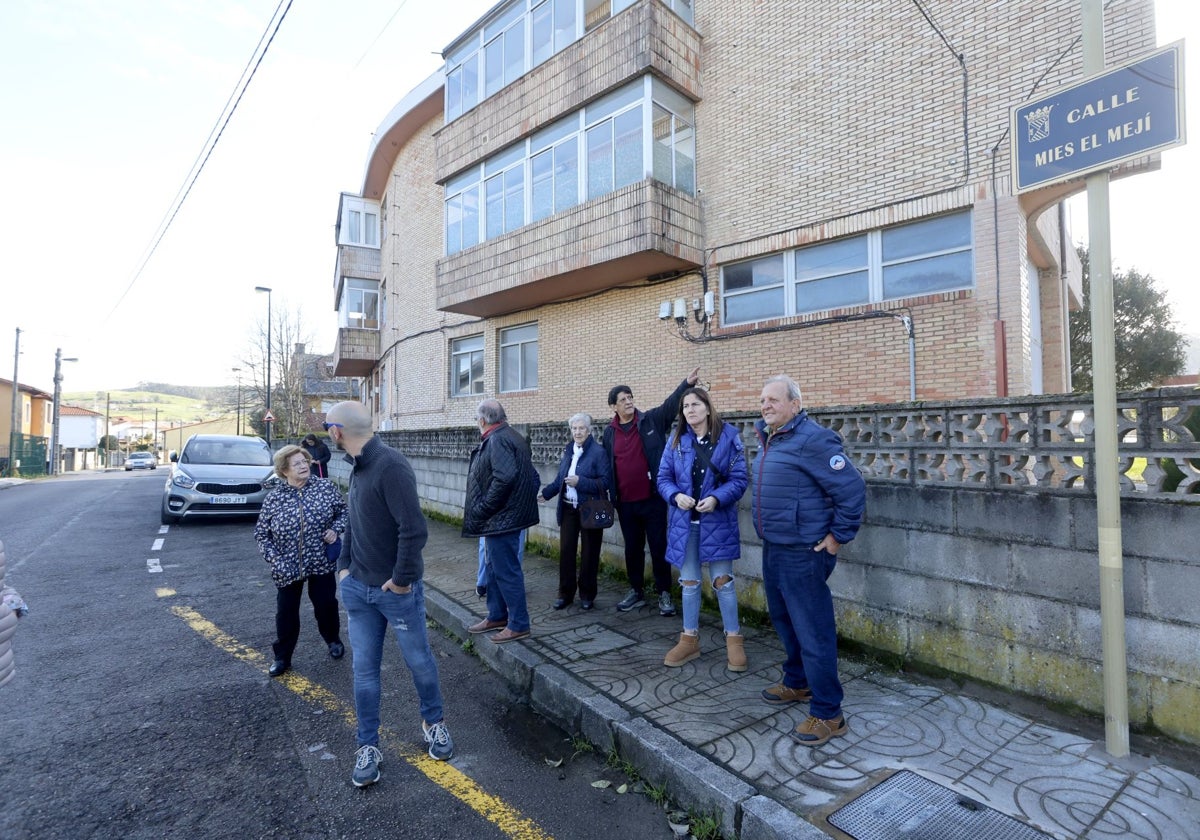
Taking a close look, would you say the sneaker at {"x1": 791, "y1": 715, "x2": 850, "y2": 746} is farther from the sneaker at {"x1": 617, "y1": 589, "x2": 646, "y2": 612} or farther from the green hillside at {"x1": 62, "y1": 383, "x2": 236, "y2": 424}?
the green hillside at {"x1": 62, "y1": 383, "x2": 236, "y2": 424}

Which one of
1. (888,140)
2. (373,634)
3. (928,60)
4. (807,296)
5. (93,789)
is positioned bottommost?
(93,789)

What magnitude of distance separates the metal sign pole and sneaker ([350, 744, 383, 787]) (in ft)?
11.5

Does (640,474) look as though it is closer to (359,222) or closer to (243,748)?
(243,748)

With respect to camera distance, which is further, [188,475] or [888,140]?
[188,475]

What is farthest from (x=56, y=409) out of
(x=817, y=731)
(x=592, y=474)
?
(x=817, y=731)

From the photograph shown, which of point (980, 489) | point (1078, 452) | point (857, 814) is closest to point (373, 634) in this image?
point (857, 814)

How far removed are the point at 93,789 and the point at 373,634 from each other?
1.41 meters

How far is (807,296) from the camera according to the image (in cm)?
997

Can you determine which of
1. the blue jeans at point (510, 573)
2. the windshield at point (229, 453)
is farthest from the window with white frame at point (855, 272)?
the windshield at point (229, 453)

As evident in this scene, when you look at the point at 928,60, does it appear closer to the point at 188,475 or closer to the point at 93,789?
the point at 93,789

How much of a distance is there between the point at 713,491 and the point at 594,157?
28.6ft

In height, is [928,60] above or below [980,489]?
above

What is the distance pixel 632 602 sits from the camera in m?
5.53

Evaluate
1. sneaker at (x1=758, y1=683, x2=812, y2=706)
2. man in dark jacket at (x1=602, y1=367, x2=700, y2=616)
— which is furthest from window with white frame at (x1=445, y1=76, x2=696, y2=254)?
sneaker at (x1=758, y1=683, x2=812, y2=706)
